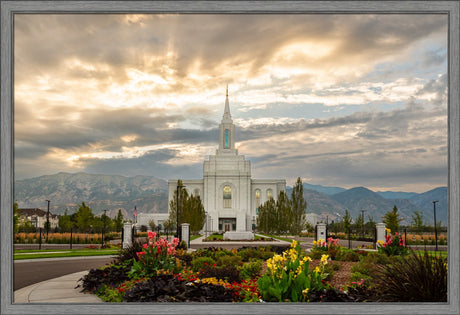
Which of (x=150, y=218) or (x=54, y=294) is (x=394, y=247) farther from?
(x=150, y=218)

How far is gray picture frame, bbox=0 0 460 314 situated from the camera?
511 centimetres

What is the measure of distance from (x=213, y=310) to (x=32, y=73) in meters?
5.34

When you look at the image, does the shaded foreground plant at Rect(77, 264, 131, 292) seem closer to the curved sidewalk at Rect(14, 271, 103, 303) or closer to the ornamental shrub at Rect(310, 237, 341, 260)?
the curved sidewalk at Rect(14, 271, 103, 303)

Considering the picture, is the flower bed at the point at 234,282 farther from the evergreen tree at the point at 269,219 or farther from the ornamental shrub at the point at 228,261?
the evergreen tree at the point at 269,219

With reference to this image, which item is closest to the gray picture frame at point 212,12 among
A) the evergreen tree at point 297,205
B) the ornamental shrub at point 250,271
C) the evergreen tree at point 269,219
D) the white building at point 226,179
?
the ornamental shrub at point 250,271

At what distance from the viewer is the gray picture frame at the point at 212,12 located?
511 cm

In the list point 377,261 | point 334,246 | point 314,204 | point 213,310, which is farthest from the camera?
point 314,204

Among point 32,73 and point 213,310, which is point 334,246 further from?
point 32,73

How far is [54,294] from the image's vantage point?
7695 millimetres

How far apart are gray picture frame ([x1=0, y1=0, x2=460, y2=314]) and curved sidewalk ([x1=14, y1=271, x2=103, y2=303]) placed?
195 cm

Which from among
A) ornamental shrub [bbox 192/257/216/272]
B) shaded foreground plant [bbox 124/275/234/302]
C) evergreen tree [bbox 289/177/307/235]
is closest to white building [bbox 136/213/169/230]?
evergreen tree [bbox 289/177/307/235]

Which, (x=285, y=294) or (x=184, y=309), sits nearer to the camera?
(x=184, y=309)

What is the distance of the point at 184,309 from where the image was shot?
513 cm

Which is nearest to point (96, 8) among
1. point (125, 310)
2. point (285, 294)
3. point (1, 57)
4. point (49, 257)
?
point (1, 57)
